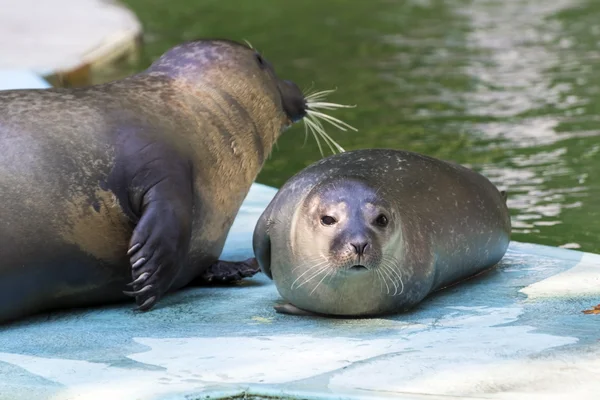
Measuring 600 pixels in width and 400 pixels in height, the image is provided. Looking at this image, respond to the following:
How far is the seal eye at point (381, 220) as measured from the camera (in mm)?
4605

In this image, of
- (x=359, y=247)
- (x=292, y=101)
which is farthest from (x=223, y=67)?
(x=359, y=247)

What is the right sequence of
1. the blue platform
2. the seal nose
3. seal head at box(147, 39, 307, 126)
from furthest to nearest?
seal head at box(147, 39, 307, 126) < the seal nose < the blue platform

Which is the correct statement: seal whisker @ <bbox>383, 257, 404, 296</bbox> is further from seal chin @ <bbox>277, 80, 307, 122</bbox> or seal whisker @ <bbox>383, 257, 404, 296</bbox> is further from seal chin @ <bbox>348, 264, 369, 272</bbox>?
seal chin @ <bbox>277, 80, 307, 122</bbox>

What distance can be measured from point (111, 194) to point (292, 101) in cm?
141

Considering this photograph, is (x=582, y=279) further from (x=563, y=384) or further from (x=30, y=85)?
(x=30, y=85)

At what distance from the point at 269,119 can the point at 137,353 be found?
1.83 meters

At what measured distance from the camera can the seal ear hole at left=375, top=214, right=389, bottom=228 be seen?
181 inches

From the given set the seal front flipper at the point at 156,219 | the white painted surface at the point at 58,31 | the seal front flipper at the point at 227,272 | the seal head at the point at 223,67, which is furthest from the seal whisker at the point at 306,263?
the white painted surface at the point at 58,31

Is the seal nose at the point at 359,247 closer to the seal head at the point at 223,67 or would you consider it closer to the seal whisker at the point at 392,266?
the seal whisker at the point at 392,266

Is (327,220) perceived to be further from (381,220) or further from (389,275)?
(389,275)

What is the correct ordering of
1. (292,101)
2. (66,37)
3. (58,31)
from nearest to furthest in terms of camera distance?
(292,101)
(66,37)
(58,31)

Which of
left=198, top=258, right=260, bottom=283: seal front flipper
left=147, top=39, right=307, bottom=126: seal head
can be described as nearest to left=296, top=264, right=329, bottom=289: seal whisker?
left=198, top=258, right=260, bottom=283: seal front flipper

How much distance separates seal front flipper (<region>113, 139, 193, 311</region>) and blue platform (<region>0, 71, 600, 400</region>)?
15 cm

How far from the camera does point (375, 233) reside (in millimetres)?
4574
